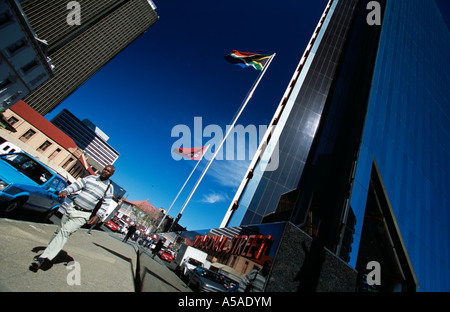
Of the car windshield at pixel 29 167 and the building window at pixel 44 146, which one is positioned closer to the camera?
the car windshield at pixel 29 167

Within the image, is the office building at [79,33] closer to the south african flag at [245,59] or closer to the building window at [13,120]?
the building window at [13,120]

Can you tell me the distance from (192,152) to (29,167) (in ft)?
46.6

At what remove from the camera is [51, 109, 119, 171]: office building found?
133875 millimetres

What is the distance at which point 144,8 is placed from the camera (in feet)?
291

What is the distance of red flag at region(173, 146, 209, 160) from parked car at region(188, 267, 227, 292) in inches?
585

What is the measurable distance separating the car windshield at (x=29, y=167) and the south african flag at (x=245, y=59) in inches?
559

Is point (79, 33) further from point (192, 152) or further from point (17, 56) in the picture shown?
point (192, 152)

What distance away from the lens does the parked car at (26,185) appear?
4738mm

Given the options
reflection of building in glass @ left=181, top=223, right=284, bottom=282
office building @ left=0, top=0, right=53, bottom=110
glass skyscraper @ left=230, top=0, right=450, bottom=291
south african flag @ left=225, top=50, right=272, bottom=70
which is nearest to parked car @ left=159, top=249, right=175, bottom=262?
glass skyscraper @ left=230, top=0, right=450, bottom=291

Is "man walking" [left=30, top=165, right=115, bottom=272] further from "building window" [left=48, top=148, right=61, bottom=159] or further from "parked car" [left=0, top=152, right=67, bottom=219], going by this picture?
"building window" [left=48, top=148, right=61, bottom=159]

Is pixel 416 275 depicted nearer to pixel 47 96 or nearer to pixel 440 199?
pixel 440 199

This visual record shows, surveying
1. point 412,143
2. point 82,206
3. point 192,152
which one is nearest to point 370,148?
point 412,143

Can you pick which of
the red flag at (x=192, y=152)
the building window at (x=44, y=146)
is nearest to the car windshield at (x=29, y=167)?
the red flag at (x=192, y=152)

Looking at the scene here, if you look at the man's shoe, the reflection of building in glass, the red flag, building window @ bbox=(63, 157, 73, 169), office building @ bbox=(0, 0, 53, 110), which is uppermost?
office building @ bbox=(0, 0, 53, 110)
